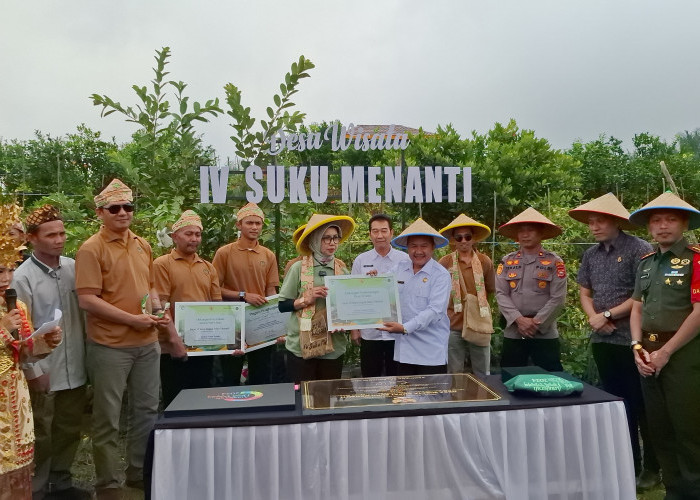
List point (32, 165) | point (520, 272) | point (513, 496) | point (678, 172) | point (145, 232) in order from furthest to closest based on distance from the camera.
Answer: point (32, 165) → point (678, 172) → point (145, 232) → point (520, 272) → point (513, 496)

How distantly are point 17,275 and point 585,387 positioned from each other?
11.9 ft

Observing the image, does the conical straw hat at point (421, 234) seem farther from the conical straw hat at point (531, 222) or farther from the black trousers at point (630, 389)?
the black trousers at point (630, 389)

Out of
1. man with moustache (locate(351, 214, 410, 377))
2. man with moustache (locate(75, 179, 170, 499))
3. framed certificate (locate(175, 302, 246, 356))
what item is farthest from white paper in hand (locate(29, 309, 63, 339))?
man with moustache (locate(351, 214, 410, 377))

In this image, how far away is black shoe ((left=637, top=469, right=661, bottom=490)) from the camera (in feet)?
13.5

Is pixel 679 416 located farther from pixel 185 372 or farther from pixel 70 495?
pixel 70 495

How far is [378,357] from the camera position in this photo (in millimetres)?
4664

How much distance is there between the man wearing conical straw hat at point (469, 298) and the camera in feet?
16.5

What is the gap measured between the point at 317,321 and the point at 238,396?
42.7 inches

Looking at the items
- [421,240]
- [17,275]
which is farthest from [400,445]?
[17,275]

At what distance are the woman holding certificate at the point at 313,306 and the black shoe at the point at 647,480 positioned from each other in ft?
7.74

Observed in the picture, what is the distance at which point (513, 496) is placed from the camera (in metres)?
2.92

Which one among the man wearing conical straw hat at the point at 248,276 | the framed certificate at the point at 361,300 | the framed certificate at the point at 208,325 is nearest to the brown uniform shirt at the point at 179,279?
the framed certificate at the point at 208,325

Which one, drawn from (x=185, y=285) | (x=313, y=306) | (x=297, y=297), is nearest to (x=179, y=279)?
(x=185, y=285)

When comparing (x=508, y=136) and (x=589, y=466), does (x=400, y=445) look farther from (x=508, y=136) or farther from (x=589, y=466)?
(x=508, y=136)
